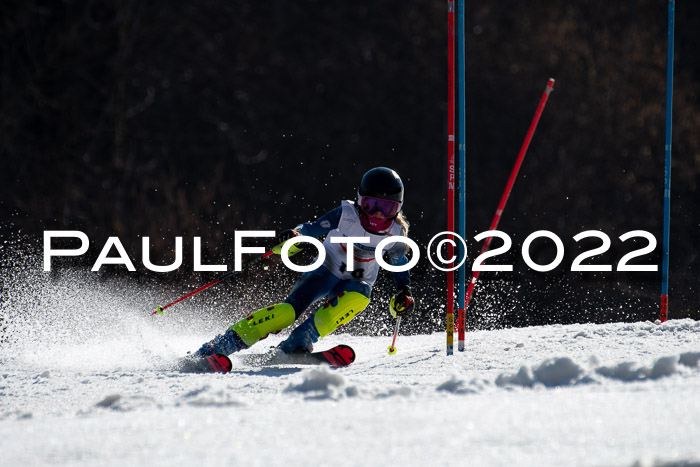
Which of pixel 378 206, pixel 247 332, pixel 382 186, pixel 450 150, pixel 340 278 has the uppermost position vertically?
pixel 450 150

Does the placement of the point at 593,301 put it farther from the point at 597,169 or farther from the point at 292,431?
the point at 292,431

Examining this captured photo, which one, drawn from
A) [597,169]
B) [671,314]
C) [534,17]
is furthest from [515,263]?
[534,17]

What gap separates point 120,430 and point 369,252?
3027 mm

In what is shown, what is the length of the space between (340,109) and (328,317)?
16371mm

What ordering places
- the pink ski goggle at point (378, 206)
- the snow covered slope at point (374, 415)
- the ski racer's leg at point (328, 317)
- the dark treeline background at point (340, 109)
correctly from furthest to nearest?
1. the dark treeline background at point (340, 109)
2. the pink ski goggle at point (378, 206)
3. the ski racer's leg at point (328, 317)
4. the snow covered slope at point (374, 415)

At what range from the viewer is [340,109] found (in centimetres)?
2120

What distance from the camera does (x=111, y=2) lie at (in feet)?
61.0

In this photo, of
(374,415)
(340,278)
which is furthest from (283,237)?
(374,415)

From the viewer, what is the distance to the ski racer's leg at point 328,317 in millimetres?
5152

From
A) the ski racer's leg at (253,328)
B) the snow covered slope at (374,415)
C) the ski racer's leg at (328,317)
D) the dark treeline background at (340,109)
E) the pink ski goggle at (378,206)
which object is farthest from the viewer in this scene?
the dark treeline background at (340,109)

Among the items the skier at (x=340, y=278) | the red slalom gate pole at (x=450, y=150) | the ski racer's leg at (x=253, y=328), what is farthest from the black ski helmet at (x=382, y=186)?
the ski racer's leg at (x=253, y=328)

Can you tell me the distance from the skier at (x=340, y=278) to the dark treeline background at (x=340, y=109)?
33.8ft

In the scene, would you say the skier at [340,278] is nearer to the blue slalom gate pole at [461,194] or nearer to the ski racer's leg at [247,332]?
the ski racer's leg at [247,332]

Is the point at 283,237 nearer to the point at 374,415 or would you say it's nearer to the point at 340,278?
the point at 340,278
